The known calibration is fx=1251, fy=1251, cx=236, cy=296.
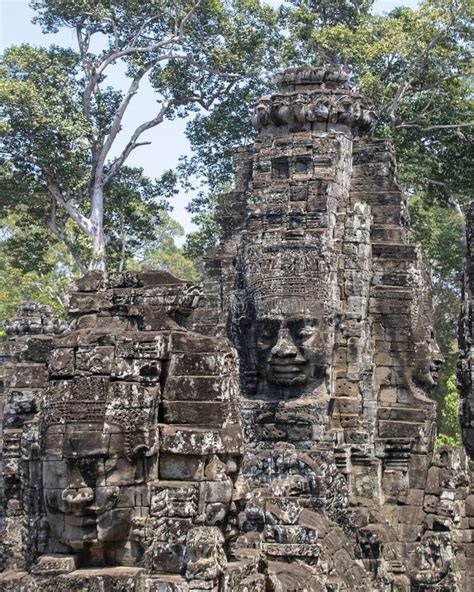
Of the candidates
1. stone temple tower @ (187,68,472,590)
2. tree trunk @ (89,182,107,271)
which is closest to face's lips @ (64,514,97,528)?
stone temple tower @ (187,68,472,590)

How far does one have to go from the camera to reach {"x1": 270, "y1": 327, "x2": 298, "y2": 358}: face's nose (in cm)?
1838

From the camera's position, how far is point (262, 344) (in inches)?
739

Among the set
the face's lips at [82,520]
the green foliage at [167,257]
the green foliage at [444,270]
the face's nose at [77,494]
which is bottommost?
the face's lips at [82,520]

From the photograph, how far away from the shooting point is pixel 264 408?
61.4ft

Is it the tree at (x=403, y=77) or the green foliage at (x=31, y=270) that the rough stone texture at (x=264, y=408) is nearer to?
the green foliage at (x=31, y=270)

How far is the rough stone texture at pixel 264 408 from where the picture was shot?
1059 centimetres

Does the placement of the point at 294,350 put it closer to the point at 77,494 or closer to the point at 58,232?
the point at 77,494

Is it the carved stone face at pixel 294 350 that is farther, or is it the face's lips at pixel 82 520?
the carved stone face at pixel 294 350

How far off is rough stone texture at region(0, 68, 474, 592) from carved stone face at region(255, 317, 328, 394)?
0.03 m

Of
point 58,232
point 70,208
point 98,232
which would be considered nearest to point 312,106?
point 98,232

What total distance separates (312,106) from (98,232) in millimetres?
13128

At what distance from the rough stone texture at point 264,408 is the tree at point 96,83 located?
11.8 meters

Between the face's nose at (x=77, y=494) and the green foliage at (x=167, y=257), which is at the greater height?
the green foliage at (x=167, y=257)

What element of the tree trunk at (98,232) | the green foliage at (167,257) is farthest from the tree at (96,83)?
the green foliage at (167,257)
